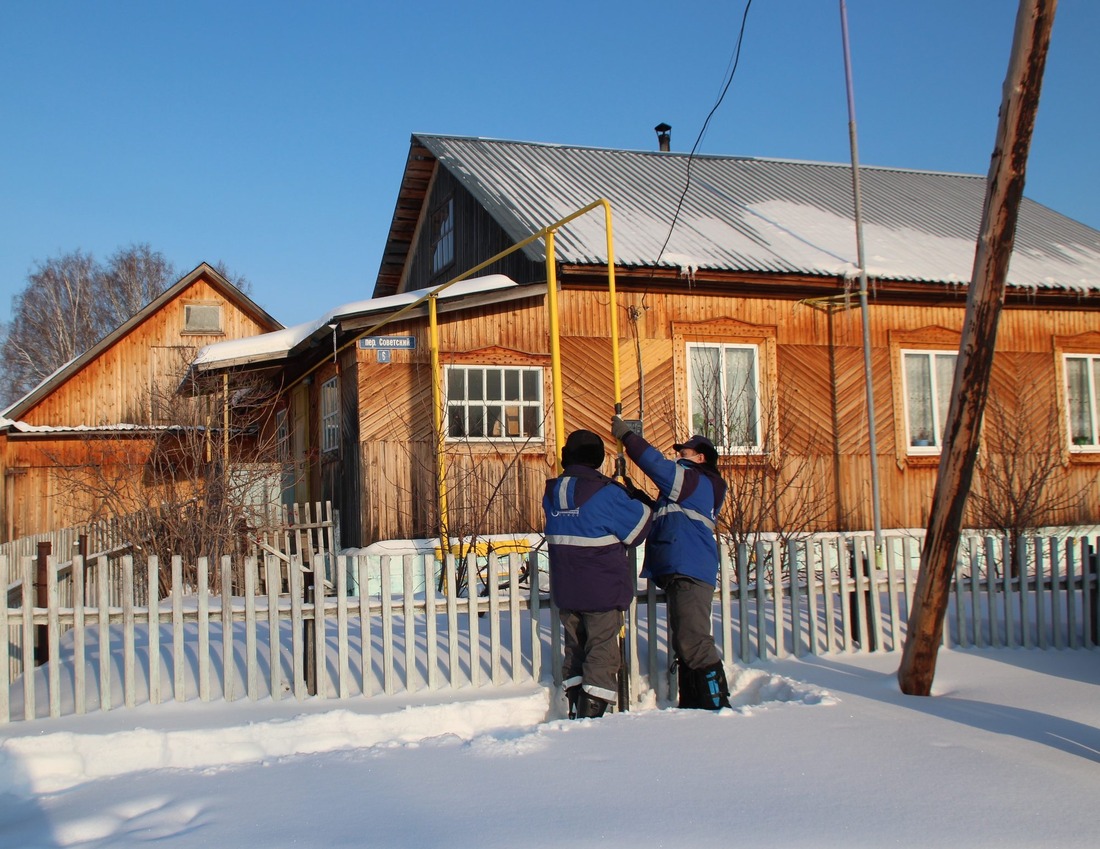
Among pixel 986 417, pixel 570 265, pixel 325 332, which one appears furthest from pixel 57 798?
pixel 986 417

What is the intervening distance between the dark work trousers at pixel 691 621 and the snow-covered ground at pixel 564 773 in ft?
1.80

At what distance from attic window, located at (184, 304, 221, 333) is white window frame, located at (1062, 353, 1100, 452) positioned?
21.5 meters

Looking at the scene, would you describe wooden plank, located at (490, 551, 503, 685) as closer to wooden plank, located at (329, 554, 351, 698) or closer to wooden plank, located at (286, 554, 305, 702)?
wooden plank, located at (329, 554, 351, 698)

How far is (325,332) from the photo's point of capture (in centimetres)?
1193

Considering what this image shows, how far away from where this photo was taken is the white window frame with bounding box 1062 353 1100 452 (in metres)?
15.3

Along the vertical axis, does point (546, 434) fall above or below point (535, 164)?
below

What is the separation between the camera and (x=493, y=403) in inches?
496

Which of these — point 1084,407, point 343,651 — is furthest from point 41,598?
point 1084,407

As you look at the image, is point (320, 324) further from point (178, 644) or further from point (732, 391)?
point (178, 644)

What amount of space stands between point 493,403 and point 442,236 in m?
6.45

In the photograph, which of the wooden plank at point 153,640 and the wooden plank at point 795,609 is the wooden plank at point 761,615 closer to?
the wooden plank at point 795,609

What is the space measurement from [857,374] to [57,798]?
12.1 meters

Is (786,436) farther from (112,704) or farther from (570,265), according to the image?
(112,704)

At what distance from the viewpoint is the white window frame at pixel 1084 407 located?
15320mm
